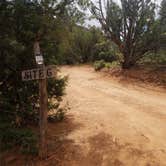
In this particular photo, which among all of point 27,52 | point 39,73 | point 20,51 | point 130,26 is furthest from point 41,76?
point 130,26

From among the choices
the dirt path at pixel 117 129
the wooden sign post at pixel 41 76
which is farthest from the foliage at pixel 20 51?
the dirt path at pixel 117 129

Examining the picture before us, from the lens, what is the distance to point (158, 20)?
426 inches

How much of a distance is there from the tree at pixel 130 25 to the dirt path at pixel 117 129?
12.4 feet

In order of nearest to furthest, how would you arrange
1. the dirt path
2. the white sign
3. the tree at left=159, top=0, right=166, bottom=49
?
the white sign
the dirt path
the tree at left=159, top=0, right=166, bottom=49

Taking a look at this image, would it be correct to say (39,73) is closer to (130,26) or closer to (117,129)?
(117,129)

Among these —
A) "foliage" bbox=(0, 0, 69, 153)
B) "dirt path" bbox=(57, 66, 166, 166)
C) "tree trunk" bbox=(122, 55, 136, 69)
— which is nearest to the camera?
"dirt path" bbox=(57, 66, 166, 166)

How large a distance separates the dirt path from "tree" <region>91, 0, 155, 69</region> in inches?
149

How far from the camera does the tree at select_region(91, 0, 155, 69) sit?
431 inches

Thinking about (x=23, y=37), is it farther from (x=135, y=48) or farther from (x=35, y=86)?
(x=135, y=48)

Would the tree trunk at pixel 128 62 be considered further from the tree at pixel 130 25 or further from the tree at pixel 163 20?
the tree at pixel 163 20

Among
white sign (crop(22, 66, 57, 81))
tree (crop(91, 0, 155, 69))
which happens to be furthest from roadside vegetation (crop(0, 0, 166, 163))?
tree (crop(91, 0, 155, 69))

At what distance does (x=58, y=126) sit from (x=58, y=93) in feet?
2.43

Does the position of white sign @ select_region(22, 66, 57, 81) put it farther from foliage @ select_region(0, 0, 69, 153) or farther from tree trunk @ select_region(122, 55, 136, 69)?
tree trunk @ select_region(122, 55, 136, 69)

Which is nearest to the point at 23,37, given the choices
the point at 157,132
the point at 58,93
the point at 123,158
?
the point at 58,93
